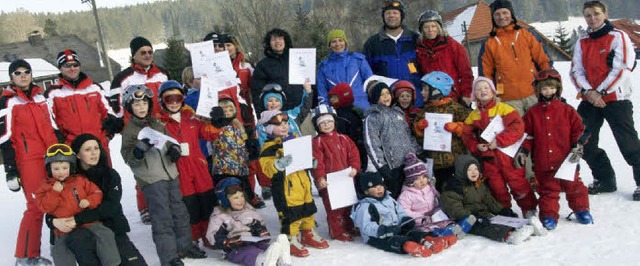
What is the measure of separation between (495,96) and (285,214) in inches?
105

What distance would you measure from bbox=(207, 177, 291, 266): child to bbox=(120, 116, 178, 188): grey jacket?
0.63 metres

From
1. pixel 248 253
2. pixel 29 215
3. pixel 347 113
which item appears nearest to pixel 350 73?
pixel 347 113

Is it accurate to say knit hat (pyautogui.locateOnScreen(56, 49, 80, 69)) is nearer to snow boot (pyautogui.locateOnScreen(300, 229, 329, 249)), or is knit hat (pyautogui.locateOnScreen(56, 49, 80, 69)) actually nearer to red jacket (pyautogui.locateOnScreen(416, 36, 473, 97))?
snow boot (pyautogui.locateOnScreen(300, 229, 329, 249))

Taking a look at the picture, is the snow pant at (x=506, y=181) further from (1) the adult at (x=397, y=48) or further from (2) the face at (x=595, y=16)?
(2) the face at (x=595, y=16)

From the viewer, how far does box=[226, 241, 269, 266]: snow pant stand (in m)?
5.11

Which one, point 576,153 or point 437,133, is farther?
point 437,133

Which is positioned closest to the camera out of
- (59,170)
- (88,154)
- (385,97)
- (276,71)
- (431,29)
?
(59,170)

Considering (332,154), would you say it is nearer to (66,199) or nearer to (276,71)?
(276,71)

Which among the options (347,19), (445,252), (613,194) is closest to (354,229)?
(445,252)

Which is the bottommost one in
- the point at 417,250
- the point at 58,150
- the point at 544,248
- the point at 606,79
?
the point at 544,248

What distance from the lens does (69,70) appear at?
569 centimetres

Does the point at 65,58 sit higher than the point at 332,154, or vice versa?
the point at 65,58

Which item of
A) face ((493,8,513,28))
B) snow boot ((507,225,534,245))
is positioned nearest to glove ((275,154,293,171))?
snow boot ((507,225,534,245))

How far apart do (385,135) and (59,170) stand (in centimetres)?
334
